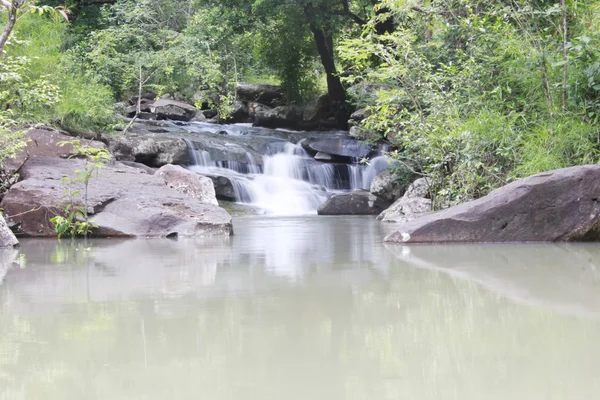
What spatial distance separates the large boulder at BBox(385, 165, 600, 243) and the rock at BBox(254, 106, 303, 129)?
15.1m

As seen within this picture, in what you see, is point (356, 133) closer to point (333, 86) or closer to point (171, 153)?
point (171, 153)

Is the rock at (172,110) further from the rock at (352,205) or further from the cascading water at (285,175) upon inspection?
the rock at (352,205)

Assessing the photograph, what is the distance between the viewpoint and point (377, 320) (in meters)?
2.69

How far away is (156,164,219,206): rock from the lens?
389 inches

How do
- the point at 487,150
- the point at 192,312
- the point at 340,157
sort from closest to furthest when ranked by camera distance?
the point at 192,312
the point at 487,150
the point at 340,157

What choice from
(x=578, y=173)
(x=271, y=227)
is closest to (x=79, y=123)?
(x=271, y=227)

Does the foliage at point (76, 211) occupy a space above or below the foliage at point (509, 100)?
below

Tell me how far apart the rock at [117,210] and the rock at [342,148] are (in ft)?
27.3

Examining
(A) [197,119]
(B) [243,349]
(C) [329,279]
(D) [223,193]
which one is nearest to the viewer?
(B) [243,349]

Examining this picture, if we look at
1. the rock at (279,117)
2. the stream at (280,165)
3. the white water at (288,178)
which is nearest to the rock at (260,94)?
the rock at (279,117)

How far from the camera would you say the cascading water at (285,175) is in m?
13.9

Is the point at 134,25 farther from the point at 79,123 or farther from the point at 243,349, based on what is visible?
the point at 243,349

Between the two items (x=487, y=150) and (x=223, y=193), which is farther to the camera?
(x=223, y=193)

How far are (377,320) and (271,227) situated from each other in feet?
21.0
